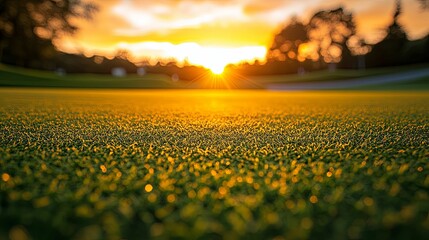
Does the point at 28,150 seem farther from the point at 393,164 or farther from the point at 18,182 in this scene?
the point at 393,164

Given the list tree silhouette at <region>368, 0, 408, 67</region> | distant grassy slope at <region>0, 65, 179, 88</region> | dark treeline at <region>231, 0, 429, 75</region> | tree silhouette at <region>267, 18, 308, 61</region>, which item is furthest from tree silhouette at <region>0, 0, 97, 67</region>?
tree silhouette at <region>368, 0, 408, 67</region>

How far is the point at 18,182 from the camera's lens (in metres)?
1.23

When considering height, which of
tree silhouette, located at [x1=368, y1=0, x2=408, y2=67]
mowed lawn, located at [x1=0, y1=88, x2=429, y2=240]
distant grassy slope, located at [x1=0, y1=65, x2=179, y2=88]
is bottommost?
mowed lawn, located at [x1=0, y1=88, x2=429, y2=240]

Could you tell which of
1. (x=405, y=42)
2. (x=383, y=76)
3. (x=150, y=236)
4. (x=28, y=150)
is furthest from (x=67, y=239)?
(x=405, y=42)

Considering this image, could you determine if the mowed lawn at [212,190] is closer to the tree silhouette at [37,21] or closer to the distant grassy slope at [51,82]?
the distant grassy slope at [51,82]

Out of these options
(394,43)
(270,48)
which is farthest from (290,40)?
(394,43)

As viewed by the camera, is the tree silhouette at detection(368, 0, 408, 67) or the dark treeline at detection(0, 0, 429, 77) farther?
the tree silhouette at detection(368, 0, 408, 67)

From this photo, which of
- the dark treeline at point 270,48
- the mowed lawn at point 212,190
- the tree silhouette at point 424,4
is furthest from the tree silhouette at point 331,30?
the mowed lawn at point 212,190

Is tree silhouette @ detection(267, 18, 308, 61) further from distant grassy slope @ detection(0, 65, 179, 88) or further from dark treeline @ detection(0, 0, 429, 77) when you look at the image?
distant grassy slope @ detection(0, 65, 179, 88)

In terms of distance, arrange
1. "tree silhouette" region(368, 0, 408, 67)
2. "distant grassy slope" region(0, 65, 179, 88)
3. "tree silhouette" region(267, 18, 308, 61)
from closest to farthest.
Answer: "distant grassy slope" region(0, 65, 179, 88)
"tree silhouette" region(368, 0, 408, 67)
"tree silhouette" region(267, 18, 308, 61)

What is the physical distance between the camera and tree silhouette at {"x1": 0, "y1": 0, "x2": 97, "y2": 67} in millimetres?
24219

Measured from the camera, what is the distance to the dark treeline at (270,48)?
82.5 feet

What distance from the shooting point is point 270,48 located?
48781mm

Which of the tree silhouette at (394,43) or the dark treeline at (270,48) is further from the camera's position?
the tree silhouette at (394,43)
